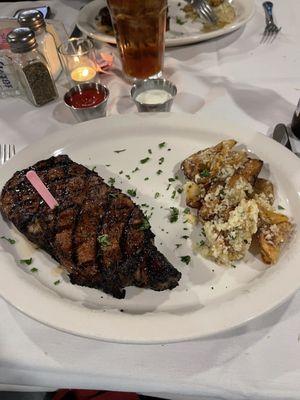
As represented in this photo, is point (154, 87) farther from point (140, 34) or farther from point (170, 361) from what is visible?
point (170, 361)

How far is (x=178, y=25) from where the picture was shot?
2.35m

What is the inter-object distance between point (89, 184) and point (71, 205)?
116 mm

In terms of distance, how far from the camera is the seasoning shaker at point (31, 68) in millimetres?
1796

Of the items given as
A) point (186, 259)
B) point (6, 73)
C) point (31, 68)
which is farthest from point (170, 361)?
point (6, 73)

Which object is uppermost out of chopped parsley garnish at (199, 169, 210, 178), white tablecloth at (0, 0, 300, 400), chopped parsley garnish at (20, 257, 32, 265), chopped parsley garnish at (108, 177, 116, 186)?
chopped parsley garnish at (20, 257, 32, 265)

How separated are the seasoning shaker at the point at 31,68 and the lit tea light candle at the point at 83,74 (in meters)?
0.12

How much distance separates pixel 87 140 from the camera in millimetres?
1705

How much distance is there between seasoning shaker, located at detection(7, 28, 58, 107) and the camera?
5.89 feet

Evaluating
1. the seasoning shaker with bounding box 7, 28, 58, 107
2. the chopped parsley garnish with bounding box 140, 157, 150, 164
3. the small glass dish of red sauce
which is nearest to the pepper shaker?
the chopped parsley garnish with bounding box 140, 157, 150, 164

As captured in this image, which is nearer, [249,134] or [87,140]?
[249,134]

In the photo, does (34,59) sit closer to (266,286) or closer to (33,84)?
(33,84)

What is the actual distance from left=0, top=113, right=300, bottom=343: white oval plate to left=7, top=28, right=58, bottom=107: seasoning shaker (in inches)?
17.2

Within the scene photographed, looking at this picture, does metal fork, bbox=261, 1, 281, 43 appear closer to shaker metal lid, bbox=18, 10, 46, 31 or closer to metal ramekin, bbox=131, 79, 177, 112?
metal ramekin, bbox=131, 79, 177, 112

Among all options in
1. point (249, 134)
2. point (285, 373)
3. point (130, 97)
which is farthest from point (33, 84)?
point (285, 373)
